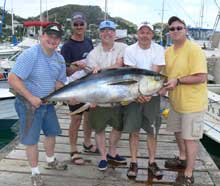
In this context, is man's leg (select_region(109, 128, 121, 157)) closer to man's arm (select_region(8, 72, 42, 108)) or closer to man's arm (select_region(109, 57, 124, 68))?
man's arm (select_region(109, 57, 124, 68))

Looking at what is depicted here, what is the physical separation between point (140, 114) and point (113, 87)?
618 mm

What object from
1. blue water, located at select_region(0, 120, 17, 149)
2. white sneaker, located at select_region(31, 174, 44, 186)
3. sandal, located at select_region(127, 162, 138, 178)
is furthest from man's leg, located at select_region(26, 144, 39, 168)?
blue water, located at select_region(0, 120, 17, 149)

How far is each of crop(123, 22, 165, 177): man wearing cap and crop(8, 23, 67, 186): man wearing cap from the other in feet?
2.52

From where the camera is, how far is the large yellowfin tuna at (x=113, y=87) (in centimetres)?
375

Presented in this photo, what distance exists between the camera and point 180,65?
4.07 m

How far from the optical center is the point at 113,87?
12.3 feet

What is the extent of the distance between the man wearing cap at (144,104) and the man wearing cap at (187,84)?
0.17 metres

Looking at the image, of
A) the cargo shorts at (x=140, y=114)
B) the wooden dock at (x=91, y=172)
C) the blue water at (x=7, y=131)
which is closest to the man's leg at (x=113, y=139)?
the wooden dock at (x=91, y=172)

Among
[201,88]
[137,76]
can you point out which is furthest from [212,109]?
[137,76]

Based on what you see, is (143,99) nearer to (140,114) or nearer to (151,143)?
(140,114)

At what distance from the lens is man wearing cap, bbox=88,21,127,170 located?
423 cm

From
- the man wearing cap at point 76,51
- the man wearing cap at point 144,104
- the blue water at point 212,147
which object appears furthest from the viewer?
the blue water at point 212,147

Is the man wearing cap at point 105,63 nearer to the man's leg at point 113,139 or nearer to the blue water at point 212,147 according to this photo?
the man's leg at point 113,139

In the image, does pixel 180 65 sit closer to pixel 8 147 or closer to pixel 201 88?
pixel 201 88
